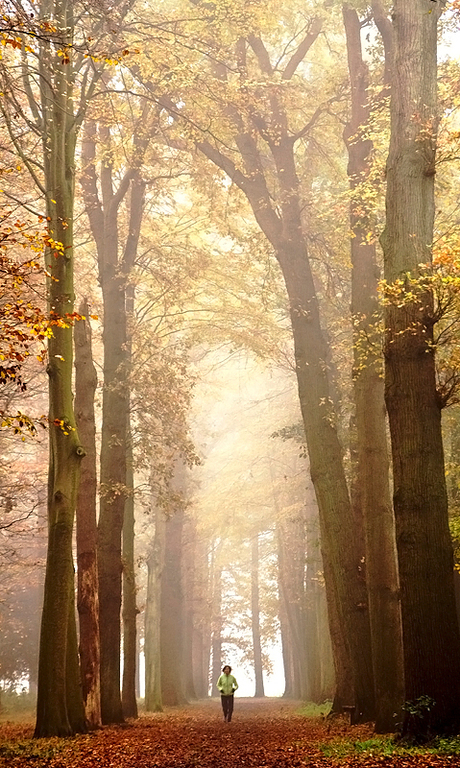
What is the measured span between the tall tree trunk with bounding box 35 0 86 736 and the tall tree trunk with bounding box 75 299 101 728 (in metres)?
1.50

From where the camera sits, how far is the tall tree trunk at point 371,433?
11.0m

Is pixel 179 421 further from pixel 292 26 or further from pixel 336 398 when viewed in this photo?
pixel 292 26

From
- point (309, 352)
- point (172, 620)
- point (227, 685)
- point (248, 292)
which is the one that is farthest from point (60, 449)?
point (172, 620)

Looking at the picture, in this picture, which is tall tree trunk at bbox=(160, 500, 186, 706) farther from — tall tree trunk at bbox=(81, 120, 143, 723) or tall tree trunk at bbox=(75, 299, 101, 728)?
tall tree trunk at bbox=(75, 299, 101, 728)

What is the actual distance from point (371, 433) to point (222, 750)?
218 inches

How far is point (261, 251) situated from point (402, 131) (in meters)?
8.29

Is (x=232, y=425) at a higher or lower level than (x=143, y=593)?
higher

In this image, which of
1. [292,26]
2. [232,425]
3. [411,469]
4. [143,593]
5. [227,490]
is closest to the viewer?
[411,469]

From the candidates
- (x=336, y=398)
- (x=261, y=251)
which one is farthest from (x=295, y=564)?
(x=261, y=251)

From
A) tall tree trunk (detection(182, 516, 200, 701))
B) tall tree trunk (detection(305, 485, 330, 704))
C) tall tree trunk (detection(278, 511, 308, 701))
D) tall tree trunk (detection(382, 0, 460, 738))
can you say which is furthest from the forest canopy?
tall tree trunk (detection(182, 516, 200, 701))

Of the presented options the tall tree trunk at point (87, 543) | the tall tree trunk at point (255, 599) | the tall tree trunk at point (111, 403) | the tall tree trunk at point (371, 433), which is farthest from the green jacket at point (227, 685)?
the tall tree trunk at point (255, 599)

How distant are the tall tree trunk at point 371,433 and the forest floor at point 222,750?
1.04 m

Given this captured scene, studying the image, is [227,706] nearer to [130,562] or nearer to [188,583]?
[130,562]

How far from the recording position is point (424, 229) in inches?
371
